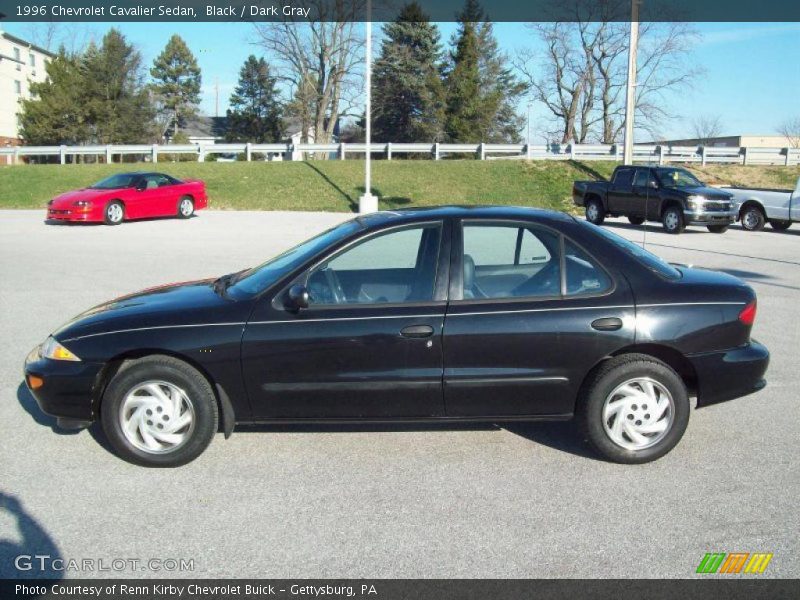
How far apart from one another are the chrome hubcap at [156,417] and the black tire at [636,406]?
2415mm

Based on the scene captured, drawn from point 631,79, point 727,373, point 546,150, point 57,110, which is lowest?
point 727,373

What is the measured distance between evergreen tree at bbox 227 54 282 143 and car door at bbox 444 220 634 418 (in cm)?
6299

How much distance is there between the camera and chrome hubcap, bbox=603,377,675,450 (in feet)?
14.9

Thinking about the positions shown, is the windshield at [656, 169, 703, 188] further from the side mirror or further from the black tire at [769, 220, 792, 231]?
the side mirror

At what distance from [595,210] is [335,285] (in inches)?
735

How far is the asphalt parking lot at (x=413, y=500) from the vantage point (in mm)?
3514

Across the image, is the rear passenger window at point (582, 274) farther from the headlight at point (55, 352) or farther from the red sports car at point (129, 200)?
the red sports car at point (129, 200)

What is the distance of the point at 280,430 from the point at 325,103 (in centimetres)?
4904

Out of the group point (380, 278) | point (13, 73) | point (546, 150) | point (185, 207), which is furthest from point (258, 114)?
point (380, 278)

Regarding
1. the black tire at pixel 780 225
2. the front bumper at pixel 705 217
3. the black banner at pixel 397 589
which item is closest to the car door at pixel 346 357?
the black banner at pixel 397 589

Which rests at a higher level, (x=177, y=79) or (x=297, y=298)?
(x=177, y=79)

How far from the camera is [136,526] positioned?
380 cm

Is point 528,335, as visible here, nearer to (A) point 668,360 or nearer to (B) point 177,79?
(A) point 668,360

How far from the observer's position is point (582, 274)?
4.71 metres
